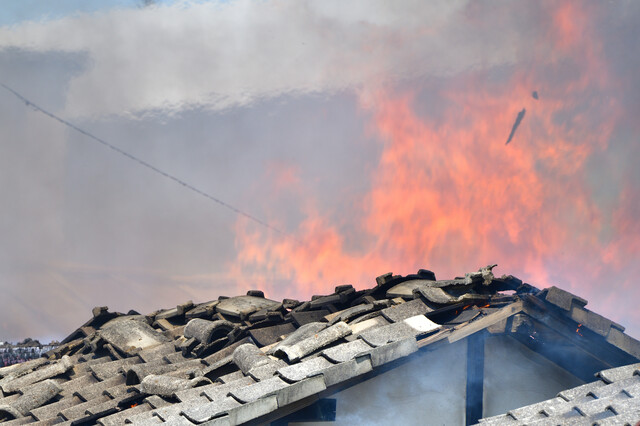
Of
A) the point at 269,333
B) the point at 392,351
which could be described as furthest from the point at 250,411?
the point at 269,333

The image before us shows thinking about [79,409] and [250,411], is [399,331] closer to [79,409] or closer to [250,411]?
[250,411]

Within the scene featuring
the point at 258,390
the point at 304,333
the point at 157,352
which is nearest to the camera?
the point at 258,390

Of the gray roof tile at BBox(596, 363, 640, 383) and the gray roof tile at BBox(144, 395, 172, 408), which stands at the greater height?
the gray roof tile at BBox(144, 395, 172, 408)

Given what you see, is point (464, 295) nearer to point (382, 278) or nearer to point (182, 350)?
point (382, 278)

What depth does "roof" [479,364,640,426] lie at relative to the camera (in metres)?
9.82

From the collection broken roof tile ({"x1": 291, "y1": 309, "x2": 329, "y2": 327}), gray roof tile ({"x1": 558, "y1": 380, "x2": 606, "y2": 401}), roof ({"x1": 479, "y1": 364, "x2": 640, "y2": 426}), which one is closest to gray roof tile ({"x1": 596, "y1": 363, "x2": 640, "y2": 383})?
roof ({"x1": 479, "y1": 364, "x2": 640, "y2": 426})

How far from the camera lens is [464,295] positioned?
44.8 ft

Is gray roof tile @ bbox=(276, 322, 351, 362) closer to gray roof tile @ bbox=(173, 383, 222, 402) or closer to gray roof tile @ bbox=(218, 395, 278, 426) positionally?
gray roof tile @ bbox=(173, 383, 222, 402)

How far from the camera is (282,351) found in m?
11.7

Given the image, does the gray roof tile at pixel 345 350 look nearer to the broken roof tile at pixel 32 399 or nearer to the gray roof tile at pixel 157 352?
the gray roof tile at pixel 157 352

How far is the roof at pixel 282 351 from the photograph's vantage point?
1040 cm

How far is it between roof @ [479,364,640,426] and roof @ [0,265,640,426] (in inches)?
55.6

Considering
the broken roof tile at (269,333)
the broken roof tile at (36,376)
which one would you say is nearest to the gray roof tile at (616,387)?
the broken roof tile at (269,333)

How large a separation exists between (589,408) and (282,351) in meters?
4.44
